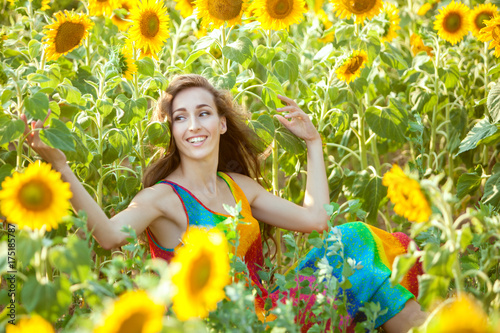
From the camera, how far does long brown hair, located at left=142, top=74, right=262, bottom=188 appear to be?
2.04 metres

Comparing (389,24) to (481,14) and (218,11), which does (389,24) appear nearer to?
(481,14)

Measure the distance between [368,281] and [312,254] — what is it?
Result: 0.70 feet

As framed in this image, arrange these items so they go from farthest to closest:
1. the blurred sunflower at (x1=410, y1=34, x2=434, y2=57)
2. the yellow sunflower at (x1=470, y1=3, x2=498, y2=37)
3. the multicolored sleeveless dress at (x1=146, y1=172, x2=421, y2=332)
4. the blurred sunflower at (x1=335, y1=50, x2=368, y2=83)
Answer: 1. the blurred sunflower at (x1=410, y1=34, x2=434, y2=57)
2. the yellow sunflower at (x1=470, y1=3, x2=498, y2=37)
3. the blurred sunflower at (x1=335, y1=50, x2=368, y2=83)
4. the multicolored sleeveless dress at (x1=146, y1=172, x2=421, y2=332)

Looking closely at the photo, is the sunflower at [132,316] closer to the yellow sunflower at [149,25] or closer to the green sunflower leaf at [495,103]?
the yellow sunflower at [149,25]

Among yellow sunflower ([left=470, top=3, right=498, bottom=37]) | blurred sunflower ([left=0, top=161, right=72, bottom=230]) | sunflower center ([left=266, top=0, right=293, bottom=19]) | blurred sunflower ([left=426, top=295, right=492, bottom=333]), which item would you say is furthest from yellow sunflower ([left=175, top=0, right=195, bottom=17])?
blurred sunflower ([left=426, top=295, right=492, bottom=333])

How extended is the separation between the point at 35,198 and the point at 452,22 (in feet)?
6.88

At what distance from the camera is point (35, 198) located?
3.75ft

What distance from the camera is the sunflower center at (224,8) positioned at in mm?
2115

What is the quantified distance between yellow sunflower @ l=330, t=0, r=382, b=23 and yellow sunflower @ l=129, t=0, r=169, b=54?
67 centimetres

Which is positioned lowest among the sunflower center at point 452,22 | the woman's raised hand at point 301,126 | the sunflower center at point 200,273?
the sunflower center at point 200,273

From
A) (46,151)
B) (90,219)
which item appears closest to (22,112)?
(46,151)

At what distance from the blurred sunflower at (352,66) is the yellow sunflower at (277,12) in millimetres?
245

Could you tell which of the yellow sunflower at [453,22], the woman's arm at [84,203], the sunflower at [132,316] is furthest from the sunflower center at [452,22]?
the sunflower at [132,316]

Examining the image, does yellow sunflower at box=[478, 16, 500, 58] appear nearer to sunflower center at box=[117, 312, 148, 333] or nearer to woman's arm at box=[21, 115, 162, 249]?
woman's arm at box=[21, 115, 162, 249]
